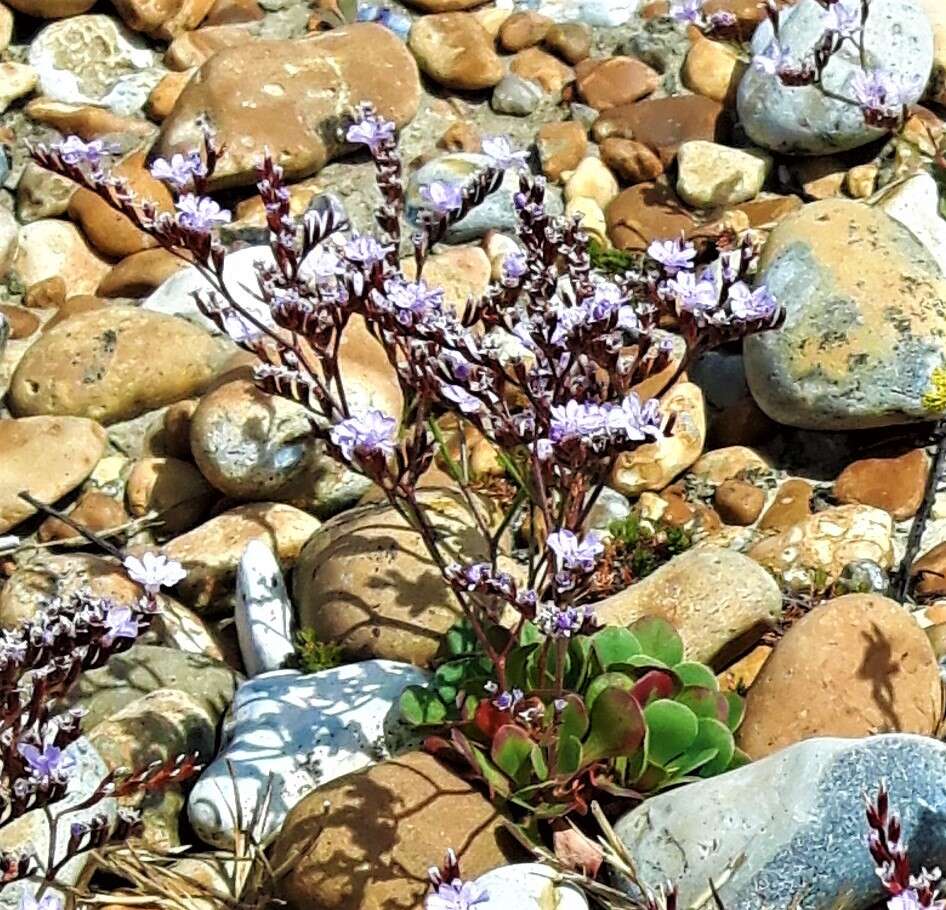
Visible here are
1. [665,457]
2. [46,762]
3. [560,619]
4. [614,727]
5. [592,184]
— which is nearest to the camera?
[46,762]

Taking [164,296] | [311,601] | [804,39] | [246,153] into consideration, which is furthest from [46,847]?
[804,39]

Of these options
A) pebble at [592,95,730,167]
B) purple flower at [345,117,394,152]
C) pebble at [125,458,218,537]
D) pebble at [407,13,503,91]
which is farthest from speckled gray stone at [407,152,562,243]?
purple flower at [345,117,394,152]

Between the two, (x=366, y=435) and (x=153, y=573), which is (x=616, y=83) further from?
(x=153, y=573)

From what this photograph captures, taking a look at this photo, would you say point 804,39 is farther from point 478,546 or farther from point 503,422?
point 503,422

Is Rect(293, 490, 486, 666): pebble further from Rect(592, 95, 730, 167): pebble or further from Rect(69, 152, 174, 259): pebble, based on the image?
Rect(592, 95, 730, 167): pebble

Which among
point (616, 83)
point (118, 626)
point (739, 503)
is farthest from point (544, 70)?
point (118, 626)

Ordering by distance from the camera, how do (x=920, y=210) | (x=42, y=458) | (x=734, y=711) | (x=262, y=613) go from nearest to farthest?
(x=734, y=711) < (x=262, y=613) < (x=42, y=458) < (x=920, y=210)
